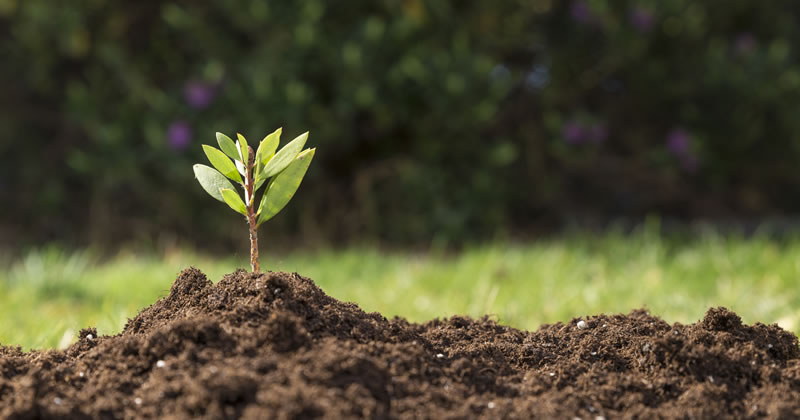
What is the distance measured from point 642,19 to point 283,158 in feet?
13.4

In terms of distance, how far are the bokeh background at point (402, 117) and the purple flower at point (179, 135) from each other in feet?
0.05

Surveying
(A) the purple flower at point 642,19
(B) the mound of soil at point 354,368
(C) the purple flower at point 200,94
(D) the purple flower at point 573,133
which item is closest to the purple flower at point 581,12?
(A) the purple flower at point 642,19

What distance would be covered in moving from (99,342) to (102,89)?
14.2 feet

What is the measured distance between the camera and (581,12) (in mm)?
5109

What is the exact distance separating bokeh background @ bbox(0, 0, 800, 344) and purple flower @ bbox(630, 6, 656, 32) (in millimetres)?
21

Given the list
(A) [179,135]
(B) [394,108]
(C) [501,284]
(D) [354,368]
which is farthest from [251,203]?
(A) [179,135]

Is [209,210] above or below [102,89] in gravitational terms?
below

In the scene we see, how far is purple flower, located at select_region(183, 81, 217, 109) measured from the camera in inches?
186

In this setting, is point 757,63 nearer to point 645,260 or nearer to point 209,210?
point 645,260

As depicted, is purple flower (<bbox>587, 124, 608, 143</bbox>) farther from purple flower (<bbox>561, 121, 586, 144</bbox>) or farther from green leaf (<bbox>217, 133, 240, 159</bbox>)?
green leaf (<bbox>217, 133, 240, 159</bbox>)

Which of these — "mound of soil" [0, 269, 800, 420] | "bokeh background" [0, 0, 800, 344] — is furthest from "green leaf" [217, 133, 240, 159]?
"bokeh background" [0, 0, 800, 344]

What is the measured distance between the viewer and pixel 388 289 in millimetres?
3201

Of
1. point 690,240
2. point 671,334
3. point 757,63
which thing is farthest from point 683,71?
point 671,334

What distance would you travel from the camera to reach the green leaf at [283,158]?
139cm
